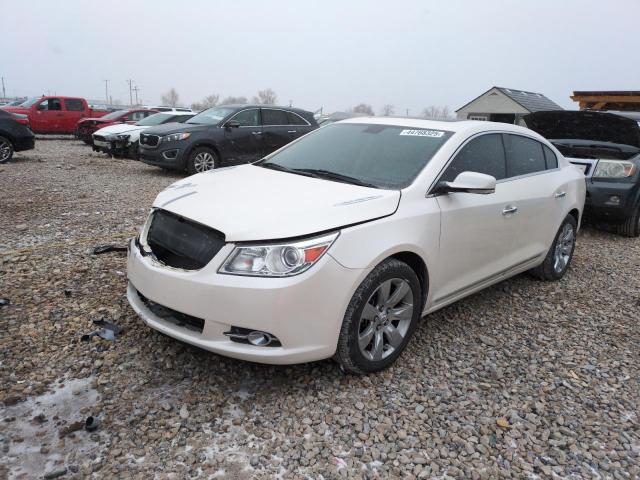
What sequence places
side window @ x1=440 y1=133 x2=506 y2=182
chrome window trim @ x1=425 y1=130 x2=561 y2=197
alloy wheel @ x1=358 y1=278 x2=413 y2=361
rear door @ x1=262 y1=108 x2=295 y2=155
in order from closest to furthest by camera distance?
alloy wheel @ x1=358 y1=278 x2=413 y2=361 < chrome window trim @ x1=425 y1=130 x2=561 y2=197 < side window @ x1=440 y1=133 x2=506 y2=182 < rear door @ x1=262 y1=108 x2=295 y2=155

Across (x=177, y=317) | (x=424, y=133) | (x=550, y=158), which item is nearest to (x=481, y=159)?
(x=424, y=133)

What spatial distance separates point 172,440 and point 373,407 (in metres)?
1.09

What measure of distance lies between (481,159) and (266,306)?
2.21 metres

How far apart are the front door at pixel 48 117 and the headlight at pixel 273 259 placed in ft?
65.8

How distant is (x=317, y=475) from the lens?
7.58 ft

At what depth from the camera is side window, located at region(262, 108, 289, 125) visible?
35.2 ft

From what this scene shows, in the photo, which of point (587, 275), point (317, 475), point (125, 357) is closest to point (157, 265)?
point (125, 357)

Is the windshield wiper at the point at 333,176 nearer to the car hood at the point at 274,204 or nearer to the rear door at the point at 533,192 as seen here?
the car hood at the point at 274,204

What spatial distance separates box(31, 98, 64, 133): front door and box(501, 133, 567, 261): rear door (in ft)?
64.4

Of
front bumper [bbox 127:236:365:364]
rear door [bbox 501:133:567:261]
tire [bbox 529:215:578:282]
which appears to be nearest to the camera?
front bumper [bbox 127:236:365:364]

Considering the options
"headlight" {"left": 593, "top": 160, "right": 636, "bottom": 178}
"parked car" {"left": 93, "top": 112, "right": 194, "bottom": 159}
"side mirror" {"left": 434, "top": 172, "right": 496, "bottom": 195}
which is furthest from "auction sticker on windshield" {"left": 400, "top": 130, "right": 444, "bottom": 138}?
"parked car" {"left": 93, "top": 112, "right": 194, "bottom": 159}

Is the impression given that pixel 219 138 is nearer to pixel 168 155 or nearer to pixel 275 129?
pixel 168 155

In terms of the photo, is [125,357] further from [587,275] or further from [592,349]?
[587,275]

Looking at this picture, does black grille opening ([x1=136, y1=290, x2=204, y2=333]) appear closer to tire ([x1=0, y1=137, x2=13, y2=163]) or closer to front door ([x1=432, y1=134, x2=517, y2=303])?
front door ([x1=432, y1=134, x2=517, y2=303])
